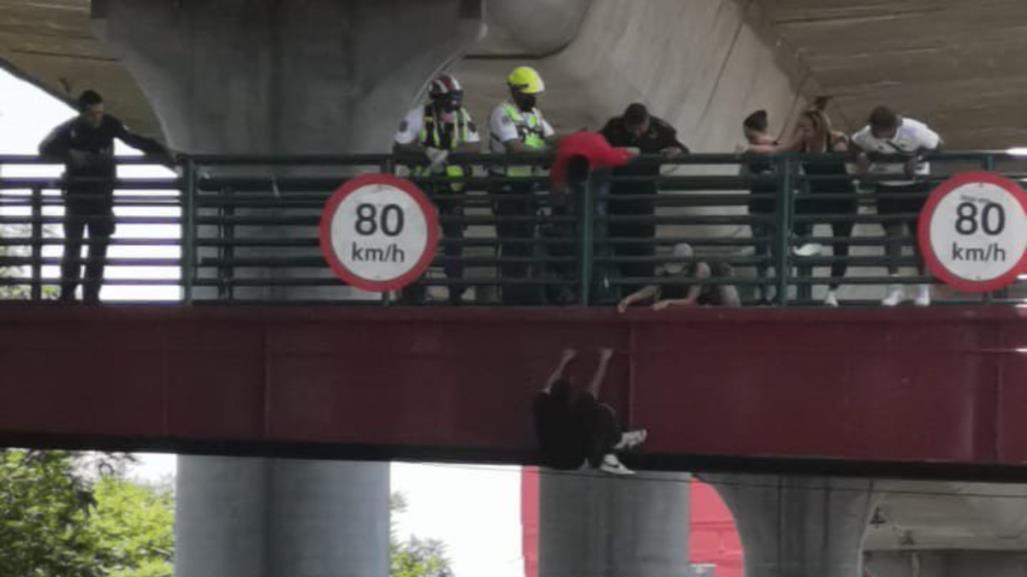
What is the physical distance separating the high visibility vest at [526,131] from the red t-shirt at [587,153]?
116 centimetres

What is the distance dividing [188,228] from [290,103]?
125 inches

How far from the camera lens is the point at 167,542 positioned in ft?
155

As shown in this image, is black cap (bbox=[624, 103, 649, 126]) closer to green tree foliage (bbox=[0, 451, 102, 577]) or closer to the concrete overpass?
the concrete overpass

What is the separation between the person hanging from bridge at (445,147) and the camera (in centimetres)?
2155

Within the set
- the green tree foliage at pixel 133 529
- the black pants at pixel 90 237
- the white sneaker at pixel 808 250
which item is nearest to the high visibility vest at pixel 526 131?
the white sneaker at pixel 808 250

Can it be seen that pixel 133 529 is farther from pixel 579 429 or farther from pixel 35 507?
pixel 579 429

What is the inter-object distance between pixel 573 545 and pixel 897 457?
1956 centimetres

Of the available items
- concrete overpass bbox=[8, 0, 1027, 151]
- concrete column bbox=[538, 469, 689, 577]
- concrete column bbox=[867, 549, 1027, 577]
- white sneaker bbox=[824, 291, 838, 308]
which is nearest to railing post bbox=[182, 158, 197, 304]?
white sneaker bbox=[824, 291, 838, 308]

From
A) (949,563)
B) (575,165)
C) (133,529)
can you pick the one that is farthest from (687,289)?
(949,563)

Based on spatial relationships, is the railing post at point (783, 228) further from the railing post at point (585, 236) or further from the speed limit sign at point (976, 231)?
the railing post at point (585, 236)

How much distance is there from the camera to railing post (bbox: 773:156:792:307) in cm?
2095

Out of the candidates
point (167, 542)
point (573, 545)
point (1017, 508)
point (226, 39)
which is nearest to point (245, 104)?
point (226, 39)

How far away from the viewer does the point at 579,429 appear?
66.5 feet

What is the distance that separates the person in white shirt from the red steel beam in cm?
77
